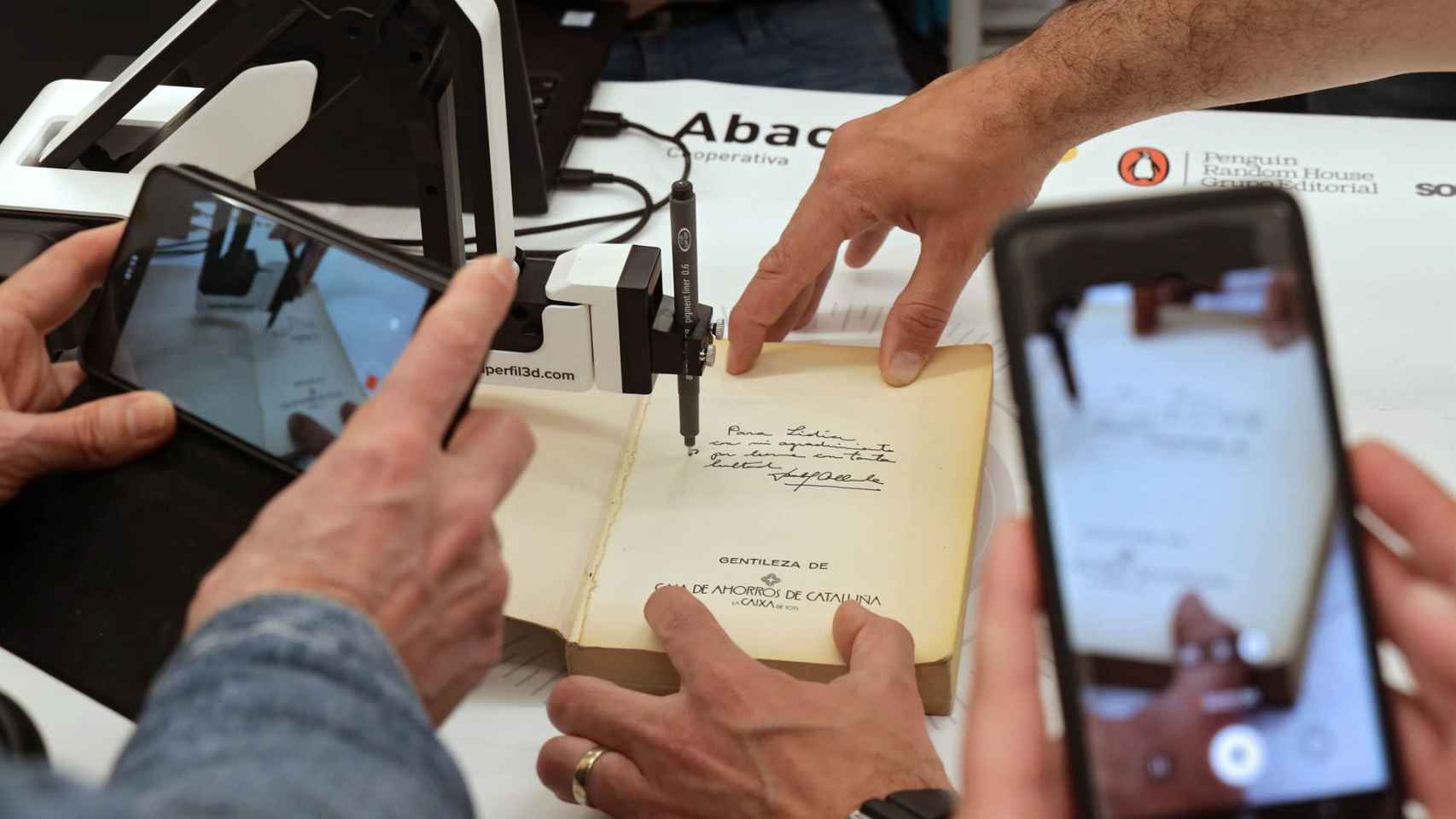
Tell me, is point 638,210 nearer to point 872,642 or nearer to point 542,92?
point 542,92

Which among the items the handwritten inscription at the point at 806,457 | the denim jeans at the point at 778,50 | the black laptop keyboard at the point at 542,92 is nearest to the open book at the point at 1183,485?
the handwritten inscription at the point at 806,457

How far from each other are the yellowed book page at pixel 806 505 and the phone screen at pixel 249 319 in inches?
8.6

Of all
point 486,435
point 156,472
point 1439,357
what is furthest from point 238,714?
point 1439,357

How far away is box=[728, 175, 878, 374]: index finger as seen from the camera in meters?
0.94

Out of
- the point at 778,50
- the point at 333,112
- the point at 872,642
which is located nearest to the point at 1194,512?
the point at 872,642

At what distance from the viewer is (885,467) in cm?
84

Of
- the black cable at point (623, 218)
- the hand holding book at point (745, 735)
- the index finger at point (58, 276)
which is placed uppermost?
the black cable at point (623, 218)

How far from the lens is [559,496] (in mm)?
825

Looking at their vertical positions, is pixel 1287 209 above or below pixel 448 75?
below

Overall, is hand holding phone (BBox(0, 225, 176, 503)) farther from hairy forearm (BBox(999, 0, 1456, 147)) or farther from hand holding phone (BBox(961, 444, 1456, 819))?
hairy forearm (BBox(999, 0, 1456, 147))

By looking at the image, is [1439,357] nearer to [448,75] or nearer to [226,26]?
[448,75]

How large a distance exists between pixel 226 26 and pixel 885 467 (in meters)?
0.55

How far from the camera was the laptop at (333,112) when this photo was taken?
3.72ft
